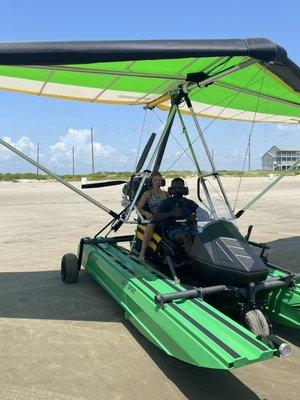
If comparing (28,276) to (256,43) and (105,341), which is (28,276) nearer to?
(105,341)

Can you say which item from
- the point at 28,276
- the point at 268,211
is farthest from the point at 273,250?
the point at 268,211

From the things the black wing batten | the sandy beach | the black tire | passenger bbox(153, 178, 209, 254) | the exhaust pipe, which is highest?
the black wing batten

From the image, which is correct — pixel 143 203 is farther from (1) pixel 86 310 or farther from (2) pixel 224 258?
(2) pixel 224 258

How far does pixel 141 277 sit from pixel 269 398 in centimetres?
207

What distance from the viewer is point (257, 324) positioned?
4246 millimetres

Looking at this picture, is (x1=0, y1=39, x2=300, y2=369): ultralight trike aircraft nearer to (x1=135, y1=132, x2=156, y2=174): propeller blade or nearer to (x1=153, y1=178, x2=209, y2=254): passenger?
(x1=135, y1=132, x2=156, y2=174): propeller blade

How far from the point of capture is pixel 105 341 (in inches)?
184

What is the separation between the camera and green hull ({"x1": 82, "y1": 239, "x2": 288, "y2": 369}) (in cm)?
331

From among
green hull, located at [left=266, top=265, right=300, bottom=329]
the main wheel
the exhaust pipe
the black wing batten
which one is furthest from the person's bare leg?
the exhaust pipe

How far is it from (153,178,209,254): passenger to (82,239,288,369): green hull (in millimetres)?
662

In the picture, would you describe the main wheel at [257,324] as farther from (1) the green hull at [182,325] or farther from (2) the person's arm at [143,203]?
(2) the person's arm at [143,203]

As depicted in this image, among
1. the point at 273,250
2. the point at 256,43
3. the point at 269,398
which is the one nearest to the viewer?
the point at 269,398

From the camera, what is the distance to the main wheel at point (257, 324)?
422cm

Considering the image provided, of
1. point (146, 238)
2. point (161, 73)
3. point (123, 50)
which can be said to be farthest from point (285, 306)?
point (161, 73)
